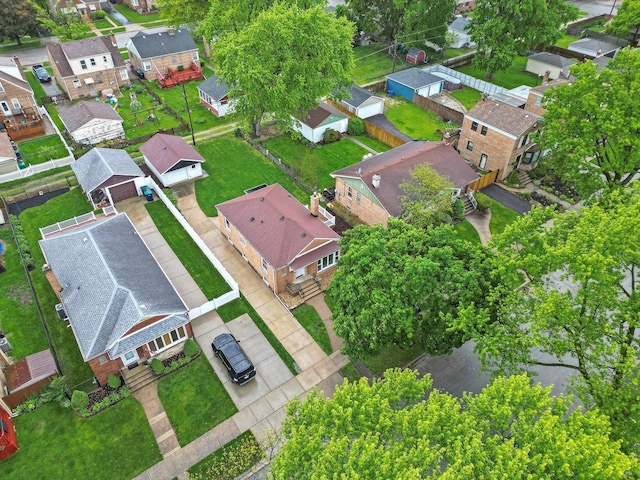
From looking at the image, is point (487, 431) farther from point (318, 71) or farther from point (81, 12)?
point (81, 12)

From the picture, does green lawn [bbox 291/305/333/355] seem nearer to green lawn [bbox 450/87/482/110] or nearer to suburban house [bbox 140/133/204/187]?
suburban house [bbox 140/133/204/187]

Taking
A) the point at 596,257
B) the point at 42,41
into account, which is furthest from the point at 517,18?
the point at 42,41

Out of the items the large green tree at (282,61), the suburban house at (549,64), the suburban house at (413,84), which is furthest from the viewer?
the suburban house at (549,64)

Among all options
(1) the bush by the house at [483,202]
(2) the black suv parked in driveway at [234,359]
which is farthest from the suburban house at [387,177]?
(2) the black suv parked in driveway at [234,359]

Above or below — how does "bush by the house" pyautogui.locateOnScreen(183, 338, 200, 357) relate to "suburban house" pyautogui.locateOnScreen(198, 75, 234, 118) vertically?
below

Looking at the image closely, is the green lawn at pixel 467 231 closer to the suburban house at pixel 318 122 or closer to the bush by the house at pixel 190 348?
the suburban house at pixel 318 122

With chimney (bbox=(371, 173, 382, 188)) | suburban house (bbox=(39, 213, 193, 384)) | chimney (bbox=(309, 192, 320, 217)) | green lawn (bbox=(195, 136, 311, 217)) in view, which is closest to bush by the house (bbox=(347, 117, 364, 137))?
green lawn (bbox=(195, 136, 311, 217))

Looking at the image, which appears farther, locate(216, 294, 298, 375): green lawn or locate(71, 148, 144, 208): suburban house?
locate(71, 148, 144, 208): suburban house

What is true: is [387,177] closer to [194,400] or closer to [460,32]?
[194,400]
